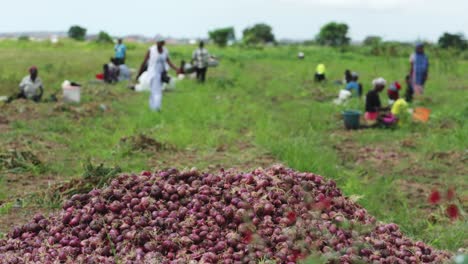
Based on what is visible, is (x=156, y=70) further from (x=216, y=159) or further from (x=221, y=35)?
(x=221, y=35)

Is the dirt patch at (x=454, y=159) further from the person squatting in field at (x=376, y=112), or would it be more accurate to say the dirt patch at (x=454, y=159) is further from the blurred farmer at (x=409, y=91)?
the blurred farmer at (x=409, y=91)

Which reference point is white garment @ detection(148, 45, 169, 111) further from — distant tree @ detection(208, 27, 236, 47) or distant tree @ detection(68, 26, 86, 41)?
distant tree @ detection(68, 26, 86, 41)

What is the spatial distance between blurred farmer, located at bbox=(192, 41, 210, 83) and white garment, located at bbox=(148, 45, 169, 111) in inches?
200

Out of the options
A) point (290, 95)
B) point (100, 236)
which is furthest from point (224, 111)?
point (100, 236)

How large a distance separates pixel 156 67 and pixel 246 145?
3.70 metres

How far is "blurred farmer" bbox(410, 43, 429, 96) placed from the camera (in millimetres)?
12906

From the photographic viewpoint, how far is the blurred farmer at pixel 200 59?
16609 mm

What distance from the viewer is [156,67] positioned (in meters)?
11.3

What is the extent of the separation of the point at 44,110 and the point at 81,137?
2.61 metres

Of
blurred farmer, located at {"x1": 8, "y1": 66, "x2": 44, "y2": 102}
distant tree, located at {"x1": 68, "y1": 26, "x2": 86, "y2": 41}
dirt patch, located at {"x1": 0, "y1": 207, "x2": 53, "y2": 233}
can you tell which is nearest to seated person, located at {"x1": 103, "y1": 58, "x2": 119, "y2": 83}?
blurred farmer, located at {"x1": 8, "y1": 66, "x2": 44, "y2": 102}

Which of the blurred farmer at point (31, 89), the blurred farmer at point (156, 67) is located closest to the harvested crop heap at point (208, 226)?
the blurred farmer at point (156, 67)

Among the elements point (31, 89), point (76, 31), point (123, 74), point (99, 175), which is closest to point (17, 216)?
point (99, 175)

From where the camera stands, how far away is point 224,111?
38.2 feet

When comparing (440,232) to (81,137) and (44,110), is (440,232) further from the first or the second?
(44,110)
